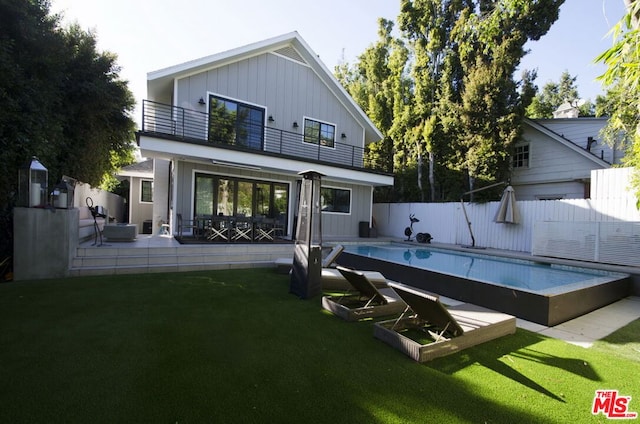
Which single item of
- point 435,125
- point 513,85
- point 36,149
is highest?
point 513,85

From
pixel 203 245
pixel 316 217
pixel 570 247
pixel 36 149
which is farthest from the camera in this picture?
pixel 570 247

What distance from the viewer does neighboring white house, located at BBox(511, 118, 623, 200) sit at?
1355 cm

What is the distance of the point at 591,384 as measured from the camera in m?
2.92

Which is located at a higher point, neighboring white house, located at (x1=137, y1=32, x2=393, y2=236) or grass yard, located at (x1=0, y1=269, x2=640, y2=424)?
neighboring white house, located at (x1=137, y1=32, x2=393, y2=236)

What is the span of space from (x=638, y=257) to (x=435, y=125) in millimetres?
10350

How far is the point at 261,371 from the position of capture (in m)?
2.90

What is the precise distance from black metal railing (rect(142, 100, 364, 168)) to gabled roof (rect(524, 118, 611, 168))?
9377mm

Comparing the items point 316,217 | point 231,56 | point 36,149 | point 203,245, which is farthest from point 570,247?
point 36,149

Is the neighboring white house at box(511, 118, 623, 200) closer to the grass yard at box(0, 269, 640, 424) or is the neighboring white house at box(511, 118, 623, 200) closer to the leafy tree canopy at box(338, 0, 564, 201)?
the leafy tree canopy at box(338, 0, 564, 201)

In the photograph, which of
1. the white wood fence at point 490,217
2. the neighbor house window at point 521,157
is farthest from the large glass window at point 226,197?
the neighbor house window at point 521,157

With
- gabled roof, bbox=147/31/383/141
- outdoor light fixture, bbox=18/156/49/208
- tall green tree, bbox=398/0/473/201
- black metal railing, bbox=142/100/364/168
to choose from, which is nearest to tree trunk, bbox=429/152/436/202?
tall green tree, bbox=398/0/473/201

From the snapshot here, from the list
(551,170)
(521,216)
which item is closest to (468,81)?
(551,170)

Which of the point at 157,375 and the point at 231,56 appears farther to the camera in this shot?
the point at 231,56

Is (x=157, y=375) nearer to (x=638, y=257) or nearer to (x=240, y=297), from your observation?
(x=240, y=297)
